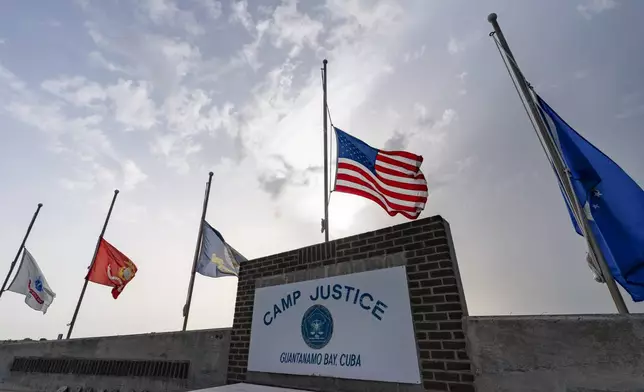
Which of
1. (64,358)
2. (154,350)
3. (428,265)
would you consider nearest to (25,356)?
(64,358)

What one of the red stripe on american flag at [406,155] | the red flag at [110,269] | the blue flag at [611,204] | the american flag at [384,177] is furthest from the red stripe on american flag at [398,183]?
the red flag at [110,269]

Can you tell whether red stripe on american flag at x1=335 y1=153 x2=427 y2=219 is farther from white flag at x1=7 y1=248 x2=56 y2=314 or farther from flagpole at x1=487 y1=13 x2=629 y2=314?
white flag at x1=7 y1=248 x2=56 y2=314

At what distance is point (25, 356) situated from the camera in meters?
9.87

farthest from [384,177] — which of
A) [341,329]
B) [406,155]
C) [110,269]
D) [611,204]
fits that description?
[110,269]

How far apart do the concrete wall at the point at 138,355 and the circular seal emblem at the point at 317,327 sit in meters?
2.04

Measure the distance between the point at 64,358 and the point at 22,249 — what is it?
900 cm

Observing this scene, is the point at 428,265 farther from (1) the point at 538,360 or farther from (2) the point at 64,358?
(2) the point at 64,358

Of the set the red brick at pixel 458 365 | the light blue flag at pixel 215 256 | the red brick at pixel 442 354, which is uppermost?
the light blue flag at pixel 215 256

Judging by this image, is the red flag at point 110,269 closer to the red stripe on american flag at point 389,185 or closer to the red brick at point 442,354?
the red stripe on american flag at point 389,185

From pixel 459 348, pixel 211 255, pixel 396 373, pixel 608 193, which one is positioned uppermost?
pixel 211 255

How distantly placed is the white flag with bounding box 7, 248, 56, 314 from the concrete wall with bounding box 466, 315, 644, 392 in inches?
679

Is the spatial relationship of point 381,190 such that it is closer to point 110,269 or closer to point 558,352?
point 558,352

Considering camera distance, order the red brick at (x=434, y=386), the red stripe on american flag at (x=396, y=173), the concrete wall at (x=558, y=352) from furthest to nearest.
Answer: the red stripe on american flag at (x=396, y=173) → the red brick at (x=434, y=386) → the concrete wall at (x=558, y=352)

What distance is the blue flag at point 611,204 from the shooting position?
4410 millimetres
